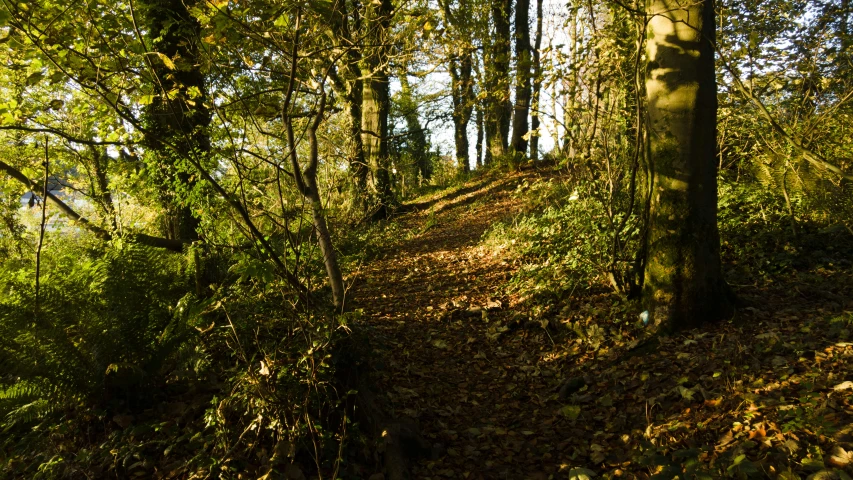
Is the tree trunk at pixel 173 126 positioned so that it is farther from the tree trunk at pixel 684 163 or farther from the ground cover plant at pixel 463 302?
the tree trunk at pixel 684 163

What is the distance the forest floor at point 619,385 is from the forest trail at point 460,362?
2 cm

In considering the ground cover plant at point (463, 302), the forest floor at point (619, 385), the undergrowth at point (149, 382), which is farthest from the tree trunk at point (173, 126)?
the forest floor at point (619, 385)

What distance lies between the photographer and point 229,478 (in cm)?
275

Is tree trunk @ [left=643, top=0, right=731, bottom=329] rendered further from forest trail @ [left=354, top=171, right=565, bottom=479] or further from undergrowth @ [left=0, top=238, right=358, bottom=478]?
undergrowth @ [left=0, top=238, right=358, bottom=478]

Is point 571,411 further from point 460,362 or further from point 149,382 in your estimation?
point 149,382

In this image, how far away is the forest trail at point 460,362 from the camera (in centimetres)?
348

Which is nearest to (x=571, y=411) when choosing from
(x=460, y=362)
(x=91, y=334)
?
(x=460, y=362)

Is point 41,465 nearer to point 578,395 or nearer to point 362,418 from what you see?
point 362,418

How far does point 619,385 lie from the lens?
3.93 meters

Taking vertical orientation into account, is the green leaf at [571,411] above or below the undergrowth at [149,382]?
below

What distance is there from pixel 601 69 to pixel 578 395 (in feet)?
11.8

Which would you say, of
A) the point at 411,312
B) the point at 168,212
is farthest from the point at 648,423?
the point at 168,212

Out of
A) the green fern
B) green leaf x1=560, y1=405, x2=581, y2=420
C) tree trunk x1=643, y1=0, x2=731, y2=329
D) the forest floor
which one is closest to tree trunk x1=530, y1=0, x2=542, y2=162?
tree trunk x1=643, y1=0, x2=731, y2=329

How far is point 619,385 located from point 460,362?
61.1 inches
